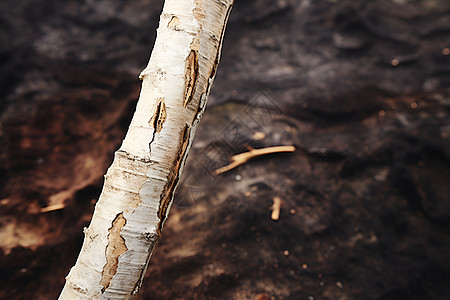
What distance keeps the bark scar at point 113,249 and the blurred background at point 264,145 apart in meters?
0.62

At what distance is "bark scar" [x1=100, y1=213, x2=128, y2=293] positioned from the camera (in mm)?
1034

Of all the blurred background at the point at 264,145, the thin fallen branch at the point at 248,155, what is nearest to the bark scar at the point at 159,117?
the blurred background at the point at 264,145

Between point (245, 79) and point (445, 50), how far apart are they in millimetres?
1886

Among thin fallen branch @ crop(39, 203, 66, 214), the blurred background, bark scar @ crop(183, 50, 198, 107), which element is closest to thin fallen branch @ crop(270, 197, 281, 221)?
the blurred background

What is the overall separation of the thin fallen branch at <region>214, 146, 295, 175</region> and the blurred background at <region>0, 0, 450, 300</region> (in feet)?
0.15

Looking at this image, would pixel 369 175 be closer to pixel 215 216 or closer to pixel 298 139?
pixel 298 139

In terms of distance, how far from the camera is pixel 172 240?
1.82 m

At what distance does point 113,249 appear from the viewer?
1037mm

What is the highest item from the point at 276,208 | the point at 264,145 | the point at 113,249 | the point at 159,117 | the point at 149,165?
the point at 159,117

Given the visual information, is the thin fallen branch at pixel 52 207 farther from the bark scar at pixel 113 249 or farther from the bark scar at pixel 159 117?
the bark scar at pixel 159 117

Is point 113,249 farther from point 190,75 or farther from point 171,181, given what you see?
point 190,75

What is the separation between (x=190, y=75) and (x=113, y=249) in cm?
69

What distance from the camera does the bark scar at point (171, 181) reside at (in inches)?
43.7

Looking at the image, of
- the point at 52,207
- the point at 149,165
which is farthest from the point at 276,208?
the point at 52,207
